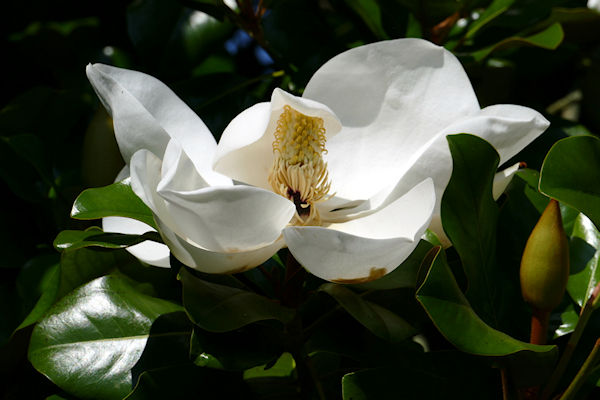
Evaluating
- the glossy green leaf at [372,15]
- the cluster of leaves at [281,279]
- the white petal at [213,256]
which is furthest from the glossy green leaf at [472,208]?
the glossy green leaf at [372,15]

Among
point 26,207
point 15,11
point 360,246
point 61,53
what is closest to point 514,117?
point 360,246

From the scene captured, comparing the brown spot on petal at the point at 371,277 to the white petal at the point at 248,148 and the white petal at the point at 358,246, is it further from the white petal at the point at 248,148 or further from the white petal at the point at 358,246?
the white petal at the point at 248,148

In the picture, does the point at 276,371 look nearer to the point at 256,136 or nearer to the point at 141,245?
the point at 141,245

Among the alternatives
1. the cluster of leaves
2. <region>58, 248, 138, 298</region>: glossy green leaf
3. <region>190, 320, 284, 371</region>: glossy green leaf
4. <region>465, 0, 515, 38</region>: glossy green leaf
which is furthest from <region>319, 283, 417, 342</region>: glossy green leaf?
<region>465, 0, 515, 38</region>: glossy green leaf

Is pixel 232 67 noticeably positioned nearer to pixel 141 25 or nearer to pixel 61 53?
pixel 141 25

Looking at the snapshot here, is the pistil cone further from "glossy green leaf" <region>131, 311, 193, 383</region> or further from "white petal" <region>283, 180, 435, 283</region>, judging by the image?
"glossy green leaf" <region>131, 311, 193, 383</region>
